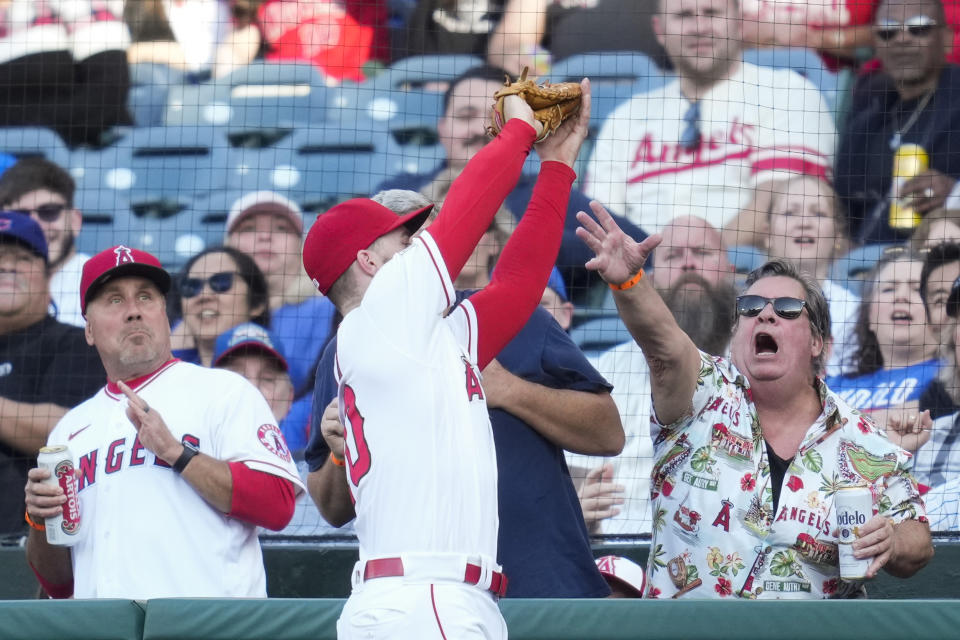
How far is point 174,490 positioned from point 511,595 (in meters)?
0.86

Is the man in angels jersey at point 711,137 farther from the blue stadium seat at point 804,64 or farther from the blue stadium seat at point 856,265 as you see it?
the blue stadium seat at point 856,265

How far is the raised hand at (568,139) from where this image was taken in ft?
7.16

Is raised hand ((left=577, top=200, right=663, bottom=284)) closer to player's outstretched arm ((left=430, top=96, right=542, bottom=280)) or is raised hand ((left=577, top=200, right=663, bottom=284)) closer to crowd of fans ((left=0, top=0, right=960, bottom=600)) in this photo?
player's outstretched arm ((left=430, top=96, right=542, bottom=280))

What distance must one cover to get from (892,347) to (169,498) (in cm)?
292

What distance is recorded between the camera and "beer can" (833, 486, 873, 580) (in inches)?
97.0

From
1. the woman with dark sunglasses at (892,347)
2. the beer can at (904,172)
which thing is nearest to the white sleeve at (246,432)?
the woman with dark sunglasses at (892,347)

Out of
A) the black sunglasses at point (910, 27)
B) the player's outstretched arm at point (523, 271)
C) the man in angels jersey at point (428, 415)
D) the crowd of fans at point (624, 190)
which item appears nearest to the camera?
the man in angels jersey at point (428, 415)

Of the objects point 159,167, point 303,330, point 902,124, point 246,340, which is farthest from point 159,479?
point 902,124

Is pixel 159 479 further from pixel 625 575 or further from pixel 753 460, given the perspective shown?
pixel 753 460

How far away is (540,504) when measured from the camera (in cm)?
253

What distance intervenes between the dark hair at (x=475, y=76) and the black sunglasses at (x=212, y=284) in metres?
1.30

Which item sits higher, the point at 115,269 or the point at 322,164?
the point at 322,164

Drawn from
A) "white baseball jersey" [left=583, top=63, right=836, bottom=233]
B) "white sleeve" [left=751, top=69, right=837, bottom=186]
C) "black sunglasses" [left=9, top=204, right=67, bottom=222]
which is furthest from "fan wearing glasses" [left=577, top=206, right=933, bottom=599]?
"black sunglasses" [left=9, top=204, right=67, bottom=222]

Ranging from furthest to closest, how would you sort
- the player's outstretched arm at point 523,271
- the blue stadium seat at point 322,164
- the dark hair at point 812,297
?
the blue stadium seat at point 322,164
the dark hair at point 812,297
the player's outstretched arm at point 523,271
